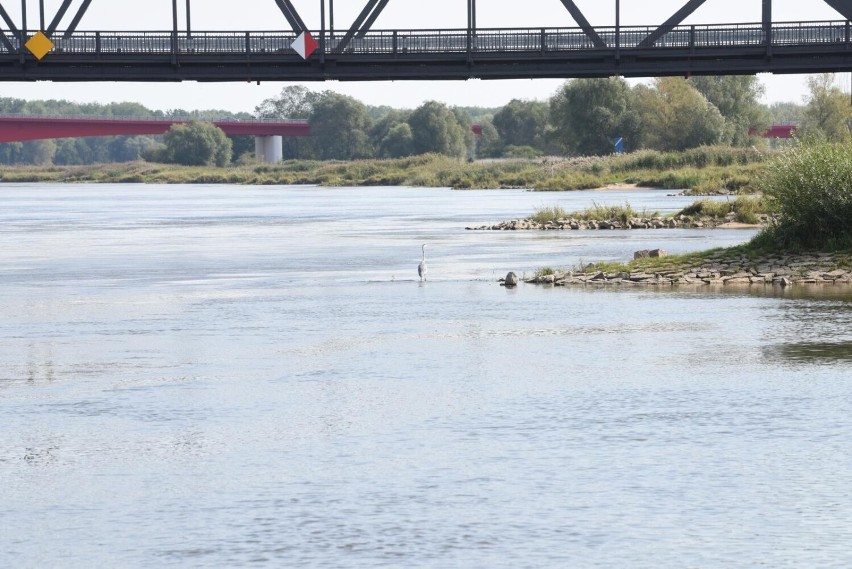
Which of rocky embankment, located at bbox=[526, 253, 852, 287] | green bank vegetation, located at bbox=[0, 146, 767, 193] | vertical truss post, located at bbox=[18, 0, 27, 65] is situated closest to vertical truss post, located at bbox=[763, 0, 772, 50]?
green bank vegetation, located at bbox=[0, 146, 767, 193]

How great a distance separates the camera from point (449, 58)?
2452 inches

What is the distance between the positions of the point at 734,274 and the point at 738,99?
119 metres

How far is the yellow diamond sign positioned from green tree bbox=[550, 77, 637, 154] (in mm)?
81144

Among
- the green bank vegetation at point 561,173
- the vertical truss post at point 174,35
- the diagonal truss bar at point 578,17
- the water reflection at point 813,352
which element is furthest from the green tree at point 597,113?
the water reflection at point 813,352

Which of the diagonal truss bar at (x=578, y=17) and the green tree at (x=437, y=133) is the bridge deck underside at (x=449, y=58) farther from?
the green tree at (x=437, y=133)

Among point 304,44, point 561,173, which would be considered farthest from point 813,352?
point 561,173

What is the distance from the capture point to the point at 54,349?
2550 centimetres

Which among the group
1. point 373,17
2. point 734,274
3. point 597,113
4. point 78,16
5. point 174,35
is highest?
point 597,113

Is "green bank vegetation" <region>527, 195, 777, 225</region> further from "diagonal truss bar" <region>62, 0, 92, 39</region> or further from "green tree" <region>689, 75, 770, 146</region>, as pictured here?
"green tree" <region>689, 75, 770, 146</region>

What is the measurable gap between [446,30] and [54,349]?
38.4m

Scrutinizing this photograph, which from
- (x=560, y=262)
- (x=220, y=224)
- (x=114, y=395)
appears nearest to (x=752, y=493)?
(x=114, y=395)

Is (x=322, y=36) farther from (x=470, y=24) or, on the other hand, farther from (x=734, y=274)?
(x=734, y=274)

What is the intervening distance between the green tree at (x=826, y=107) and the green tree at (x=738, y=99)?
4.83 meters

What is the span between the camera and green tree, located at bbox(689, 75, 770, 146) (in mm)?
151125
